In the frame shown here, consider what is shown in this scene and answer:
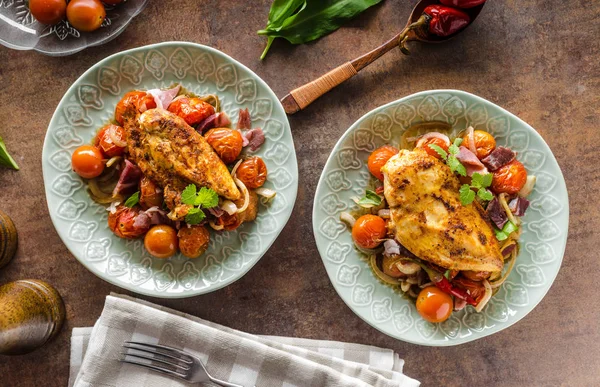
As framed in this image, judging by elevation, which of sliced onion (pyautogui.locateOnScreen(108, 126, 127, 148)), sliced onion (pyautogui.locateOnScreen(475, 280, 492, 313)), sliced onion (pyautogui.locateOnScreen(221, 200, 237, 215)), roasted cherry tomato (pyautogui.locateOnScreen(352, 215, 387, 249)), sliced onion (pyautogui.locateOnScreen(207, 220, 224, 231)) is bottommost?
sliced onion (pyautogui.locateOnScreen(475, 280, 492, 313))

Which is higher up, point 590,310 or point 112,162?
point 112,162

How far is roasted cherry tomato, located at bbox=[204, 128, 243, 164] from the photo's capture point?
13.7 feet

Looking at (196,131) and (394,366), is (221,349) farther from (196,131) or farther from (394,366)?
(196,131)

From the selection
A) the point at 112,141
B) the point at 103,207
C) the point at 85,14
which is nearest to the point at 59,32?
the point at 85,14

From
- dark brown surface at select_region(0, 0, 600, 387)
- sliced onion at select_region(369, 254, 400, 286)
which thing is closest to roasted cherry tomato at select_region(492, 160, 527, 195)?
dark brown surface at select_region(0, 0, 600, 387)

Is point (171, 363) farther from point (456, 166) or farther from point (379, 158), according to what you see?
point (456, 166)

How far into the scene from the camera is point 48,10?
4367 millimetres

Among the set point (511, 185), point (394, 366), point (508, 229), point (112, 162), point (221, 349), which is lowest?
point (394, 366)

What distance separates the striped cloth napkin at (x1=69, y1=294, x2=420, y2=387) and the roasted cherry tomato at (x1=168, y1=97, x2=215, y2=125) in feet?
5.28

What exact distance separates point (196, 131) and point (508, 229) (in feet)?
8.77

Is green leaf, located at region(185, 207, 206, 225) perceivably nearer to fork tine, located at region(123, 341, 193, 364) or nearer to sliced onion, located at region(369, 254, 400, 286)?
fork tine, located at region(123, 341, 193, 364)

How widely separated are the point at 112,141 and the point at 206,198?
958 mm

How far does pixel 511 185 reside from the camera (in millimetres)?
4172

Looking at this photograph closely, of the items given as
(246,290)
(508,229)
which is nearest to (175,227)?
(246,290)
